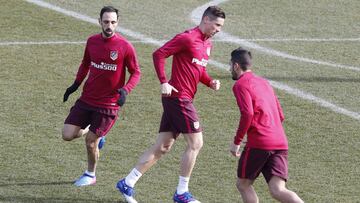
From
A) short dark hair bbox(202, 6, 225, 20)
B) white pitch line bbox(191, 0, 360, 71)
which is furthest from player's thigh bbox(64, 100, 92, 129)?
white pitch line bbox(191, 0, 360, 71)

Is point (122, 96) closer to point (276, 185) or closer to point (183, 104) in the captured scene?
point (183, 104)

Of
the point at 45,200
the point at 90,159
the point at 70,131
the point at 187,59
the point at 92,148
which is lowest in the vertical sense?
the point at 45,200

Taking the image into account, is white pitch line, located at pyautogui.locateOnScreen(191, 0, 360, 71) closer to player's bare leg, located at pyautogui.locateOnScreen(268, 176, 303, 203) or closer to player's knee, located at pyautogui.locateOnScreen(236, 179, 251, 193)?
player's knee, located at pyautogui.locateOnScreen(236, 179, 251, 193)

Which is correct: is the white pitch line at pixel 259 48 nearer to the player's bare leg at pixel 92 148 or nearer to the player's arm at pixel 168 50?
the player's bare leg at pixel 92 148

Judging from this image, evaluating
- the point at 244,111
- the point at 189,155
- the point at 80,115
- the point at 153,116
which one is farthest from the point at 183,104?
the point at 153,116

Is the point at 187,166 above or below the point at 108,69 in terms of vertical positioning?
below

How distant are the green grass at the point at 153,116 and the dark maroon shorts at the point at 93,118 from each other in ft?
2.24

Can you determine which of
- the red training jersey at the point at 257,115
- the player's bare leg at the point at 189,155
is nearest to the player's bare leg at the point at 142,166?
the player's bare leg at the point at 189,155

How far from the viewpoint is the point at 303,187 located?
13.2 metres

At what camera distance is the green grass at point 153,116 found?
13086 millimetres

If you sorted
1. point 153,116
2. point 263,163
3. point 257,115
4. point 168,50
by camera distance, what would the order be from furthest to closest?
1. point 153,116
2. point 168,50
3. point 263,163
4. point 257,115

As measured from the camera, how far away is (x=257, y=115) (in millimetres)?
A: 11102

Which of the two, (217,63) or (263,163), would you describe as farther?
(217,63)

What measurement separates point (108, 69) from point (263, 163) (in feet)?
8.58
